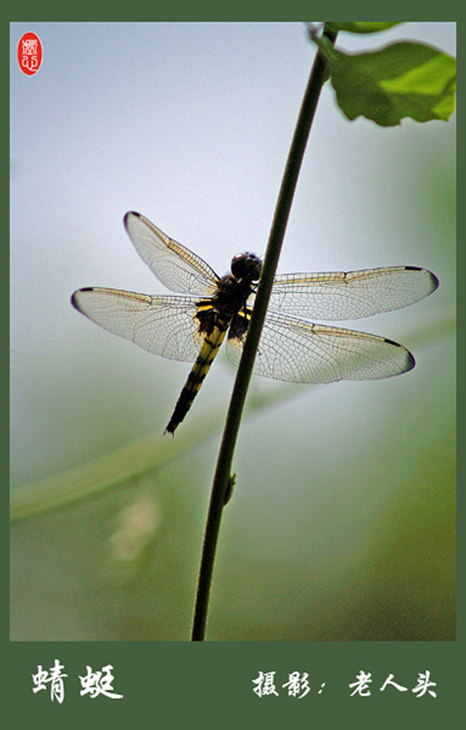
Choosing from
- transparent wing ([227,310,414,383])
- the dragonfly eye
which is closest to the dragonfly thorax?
the dragonfly eye

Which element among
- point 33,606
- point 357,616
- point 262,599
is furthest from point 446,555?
point 33,606

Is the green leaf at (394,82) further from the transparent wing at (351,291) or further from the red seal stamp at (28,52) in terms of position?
the red seal stamp at (28,52)

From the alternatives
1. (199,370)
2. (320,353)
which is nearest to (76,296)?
(199,370)

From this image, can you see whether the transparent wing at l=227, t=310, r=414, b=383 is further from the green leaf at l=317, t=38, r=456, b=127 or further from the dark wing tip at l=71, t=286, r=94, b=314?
the green leaf at l=317, t=38, r=456, b=127

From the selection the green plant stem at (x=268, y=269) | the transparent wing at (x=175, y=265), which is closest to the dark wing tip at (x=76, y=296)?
the transparent wing at (x=175, y=265)

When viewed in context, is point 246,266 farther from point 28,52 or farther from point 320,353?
point 28,52

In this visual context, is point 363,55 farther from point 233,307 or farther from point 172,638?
point 172,638
